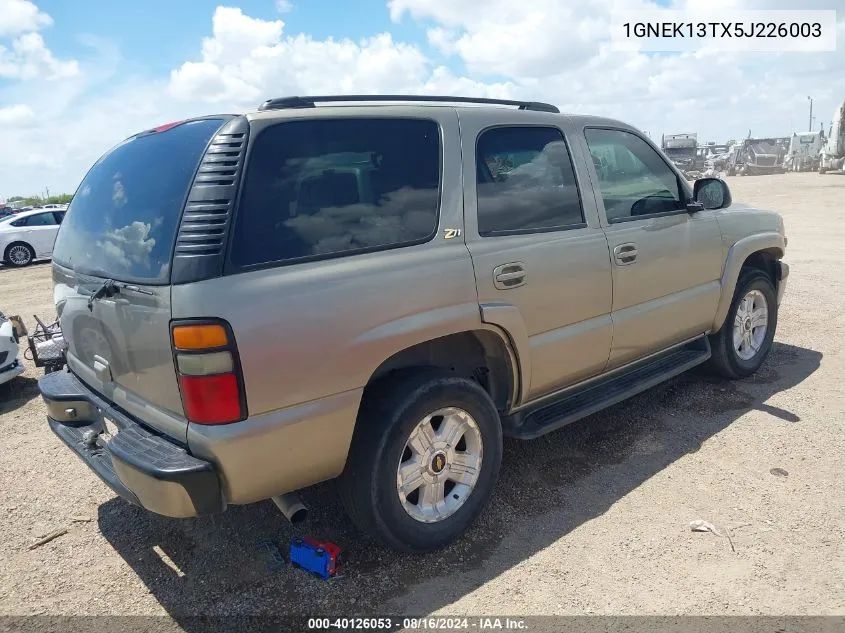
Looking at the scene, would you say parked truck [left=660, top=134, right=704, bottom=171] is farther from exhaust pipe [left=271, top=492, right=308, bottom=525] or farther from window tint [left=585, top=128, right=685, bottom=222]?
exhaust pipe [left=271, top=492, right=308, bottom=525]

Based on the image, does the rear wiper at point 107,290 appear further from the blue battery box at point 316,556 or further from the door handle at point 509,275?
the door handle at point 509,275

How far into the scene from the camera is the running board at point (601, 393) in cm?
337

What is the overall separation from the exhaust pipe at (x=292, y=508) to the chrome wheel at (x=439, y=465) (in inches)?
16.5

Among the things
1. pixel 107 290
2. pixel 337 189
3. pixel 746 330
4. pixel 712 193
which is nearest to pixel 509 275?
pixel 337 189

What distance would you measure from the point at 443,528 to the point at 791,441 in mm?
2403

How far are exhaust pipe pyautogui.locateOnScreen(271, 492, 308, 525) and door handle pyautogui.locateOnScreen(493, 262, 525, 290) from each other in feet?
4.38

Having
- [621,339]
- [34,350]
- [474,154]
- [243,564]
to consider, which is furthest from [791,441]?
[34,350]

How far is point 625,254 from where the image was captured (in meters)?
3.62

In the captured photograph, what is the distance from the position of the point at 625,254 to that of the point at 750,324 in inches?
77.6

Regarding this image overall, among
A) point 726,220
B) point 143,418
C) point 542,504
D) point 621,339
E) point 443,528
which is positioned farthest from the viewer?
point 726,220

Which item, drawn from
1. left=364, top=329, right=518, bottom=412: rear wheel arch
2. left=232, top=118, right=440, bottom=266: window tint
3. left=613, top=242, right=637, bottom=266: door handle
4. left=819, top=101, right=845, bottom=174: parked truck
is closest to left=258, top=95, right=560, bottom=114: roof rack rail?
left=232, top=118, right=440, bottom=266: window tint

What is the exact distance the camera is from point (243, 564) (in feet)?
9.58

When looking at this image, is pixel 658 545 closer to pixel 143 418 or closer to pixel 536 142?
pixel 536 142

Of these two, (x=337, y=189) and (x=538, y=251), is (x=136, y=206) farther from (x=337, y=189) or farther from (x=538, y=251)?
(x=538, y=251)
